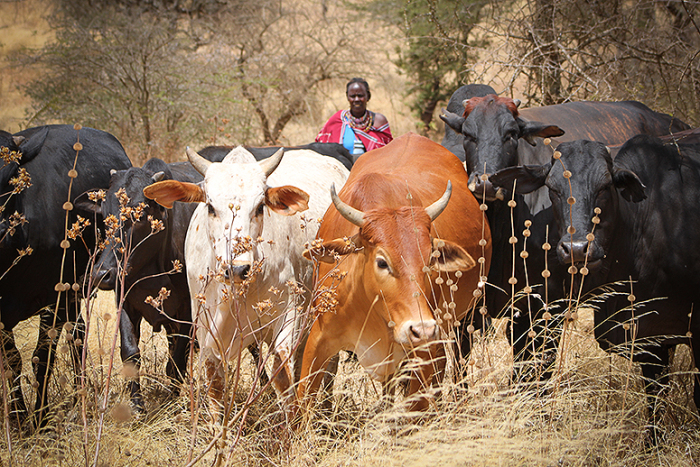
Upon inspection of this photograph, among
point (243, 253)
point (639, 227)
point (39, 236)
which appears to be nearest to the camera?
point (243, 253)

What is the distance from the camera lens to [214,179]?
145 inches

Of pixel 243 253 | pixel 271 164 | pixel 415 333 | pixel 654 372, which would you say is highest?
pixel 271 164

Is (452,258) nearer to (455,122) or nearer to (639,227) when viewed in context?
(639,227)

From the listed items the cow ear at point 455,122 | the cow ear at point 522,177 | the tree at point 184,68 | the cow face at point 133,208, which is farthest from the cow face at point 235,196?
the tree at point 184,68

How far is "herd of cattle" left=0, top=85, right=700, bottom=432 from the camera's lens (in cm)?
327

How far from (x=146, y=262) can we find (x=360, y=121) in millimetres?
3442

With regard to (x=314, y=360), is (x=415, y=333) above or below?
above

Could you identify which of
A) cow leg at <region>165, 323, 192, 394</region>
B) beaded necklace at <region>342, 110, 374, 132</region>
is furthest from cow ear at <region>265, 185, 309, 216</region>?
beaded necklace at <region>342, 110, 374, 132</region>

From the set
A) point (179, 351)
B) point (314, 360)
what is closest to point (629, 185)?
point (314, 360)

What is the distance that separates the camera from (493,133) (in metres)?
4.42

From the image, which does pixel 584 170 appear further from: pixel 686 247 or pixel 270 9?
pixel 270 9

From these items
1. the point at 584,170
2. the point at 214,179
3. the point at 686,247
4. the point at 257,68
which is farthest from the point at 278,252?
the point at 257,68

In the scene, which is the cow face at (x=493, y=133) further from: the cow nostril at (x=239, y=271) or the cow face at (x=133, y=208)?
the cow face at (x=133, y=208)

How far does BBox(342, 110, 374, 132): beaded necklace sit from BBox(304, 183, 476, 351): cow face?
12.5 ft
